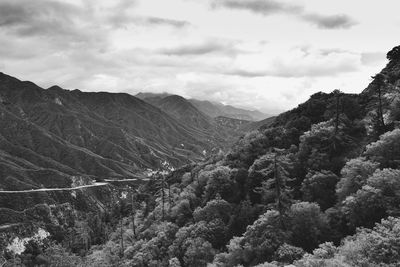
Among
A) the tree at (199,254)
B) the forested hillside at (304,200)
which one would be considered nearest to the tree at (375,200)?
the forested hillside at (304,200)

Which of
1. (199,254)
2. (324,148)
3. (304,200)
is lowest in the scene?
(199,254)

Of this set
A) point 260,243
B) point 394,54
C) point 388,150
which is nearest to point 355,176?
point 388,150

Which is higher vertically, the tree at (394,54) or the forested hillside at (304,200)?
the tree at (394,54)

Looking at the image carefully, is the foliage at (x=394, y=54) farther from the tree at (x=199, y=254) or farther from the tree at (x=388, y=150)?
the tree at (x=199, y=254)

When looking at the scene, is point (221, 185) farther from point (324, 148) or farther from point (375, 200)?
point (375, 200)

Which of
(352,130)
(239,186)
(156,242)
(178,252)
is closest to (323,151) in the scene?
(352,130)

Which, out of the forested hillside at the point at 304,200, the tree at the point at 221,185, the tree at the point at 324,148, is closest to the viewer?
the forested hillside at the point at 304,200

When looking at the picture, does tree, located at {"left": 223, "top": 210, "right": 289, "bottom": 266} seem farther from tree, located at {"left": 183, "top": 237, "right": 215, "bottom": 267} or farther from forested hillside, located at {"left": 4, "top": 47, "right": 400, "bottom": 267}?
tree, located at {"left": 183, "top": 237, "right": 215, "bottom": 267}

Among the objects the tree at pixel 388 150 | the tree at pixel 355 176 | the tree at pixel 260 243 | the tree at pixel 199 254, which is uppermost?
the tree at pixel 388 150
